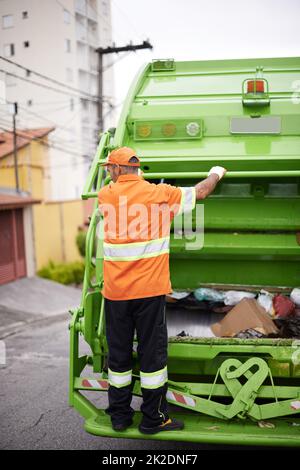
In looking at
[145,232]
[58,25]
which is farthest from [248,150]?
[58,25]

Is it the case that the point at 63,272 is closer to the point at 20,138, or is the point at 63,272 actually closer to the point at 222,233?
the point at 20,138

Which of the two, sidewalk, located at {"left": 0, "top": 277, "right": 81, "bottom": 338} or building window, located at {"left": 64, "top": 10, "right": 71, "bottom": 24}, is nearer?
building window, located at {"left": 64, "top": 10, "right": 71, "bottom": 24}

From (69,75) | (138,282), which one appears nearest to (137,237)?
(138,282)

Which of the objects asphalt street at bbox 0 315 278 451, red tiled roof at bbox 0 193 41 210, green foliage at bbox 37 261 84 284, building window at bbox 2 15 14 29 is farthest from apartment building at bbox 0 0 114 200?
asphalt street at bbox 0 315 278 451

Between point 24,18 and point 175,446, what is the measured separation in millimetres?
6173

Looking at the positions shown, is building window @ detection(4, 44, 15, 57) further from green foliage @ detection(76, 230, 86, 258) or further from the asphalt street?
green foliage @ detection(76, 230, 86, 258)

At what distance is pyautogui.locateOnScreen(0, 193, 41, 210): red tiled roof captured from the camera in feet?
39.2

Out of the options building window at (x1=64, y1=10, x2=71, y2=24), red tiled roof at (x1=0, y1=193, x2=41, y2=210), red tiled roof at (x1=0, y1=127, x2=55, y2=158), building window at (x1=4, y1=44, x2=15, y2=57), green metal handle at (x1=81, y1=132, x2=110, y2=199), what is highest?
building window at (x1=64, y1=10, x2=71, y2=24)

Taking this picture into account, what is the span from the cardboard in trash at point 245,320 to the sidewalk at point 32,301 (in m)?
5.29

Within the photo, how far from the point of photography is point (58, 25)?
7848 millimetres

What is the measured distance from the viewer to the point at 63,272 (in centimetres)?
1452

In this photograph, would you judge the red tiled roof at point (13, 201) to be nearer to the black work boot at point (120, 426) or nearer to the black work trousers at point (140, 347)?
the black work trousers at point (140, 347)

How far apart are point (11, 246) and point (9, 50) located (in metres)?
5.99
